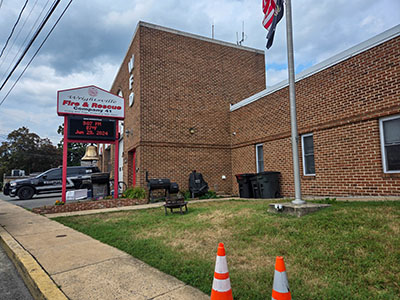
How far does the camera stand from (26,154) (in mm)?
55062

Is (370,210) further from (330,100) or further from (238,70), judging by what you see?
(238,70)

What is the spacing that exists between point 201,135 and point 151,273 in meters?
11.0

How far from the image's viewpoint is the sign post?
11.3 m

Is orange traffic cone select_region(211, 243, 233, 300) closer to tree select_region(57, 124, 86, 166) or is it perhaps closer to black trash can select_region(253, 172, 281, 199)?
black trash can select_region(253, 172, 281, 199)

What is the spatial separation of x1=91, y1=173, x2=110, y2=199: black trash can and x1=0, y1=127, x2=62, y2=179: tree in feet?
171

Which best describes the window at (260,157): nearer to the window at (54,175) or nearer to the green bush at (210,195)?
the green bush at (210,195)

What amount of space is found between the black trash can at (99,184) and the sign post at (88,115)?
3.23 feet

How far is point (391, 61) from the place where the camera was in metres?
7.40

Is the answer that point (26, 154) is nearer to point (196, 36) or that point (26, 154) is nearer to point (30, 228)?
point (196, 36)

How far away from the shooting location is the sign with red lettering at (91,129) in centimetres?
1138

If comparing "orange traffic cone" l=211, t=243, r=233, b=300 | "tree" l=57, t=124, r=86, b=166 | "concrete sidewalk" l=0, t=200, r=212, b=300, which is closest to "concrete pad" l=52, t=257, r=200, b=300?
"concrete sidewalk" l=0, t=200, r=212, b=300

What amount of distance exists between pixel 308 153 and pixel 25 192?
17.7 meters

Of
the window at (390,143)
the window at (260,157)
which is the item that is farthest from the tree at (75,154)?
the window at (390,143)

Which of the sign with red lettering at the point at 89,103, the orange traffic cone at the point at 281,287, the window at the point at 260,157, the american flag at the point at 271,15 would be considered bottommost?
the orange traffic cone at the point at 281,287
